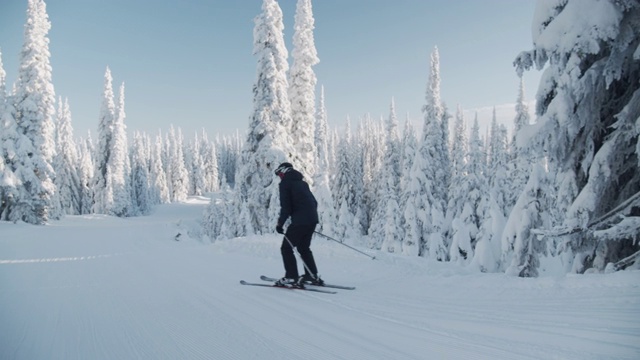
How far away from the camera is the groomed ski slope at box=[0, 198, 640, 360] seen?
356 centimetres

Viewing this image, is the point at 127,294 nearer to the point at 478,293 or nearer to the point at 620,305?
the point at 478,293

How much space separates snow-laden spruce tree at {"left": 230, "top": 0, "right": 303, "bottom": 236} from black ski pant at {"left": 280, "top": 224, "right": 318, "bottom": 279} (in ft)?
50.4

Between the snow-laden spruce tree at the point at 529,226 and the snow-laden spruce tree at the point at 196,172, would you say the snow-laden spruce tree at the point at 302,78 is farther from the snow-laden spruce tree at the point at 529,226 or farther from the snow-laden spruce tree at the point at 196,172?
the snow-laden spruce tree at the point at 196,172

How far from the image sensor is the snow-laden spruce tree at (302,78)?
84.8ft

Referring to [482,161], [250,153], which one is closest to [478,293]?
[250,153]

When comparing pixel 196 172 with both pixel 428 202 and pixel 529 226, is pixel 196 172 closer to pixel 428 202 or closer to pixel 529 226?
pixel 428 202

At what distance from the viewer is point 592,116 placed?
6219 mm

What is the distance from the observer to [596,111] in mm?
6176

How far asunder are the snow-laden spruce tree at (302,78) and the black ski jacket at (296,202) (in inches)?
747

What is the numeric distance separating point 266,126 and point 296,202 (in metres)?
16.2

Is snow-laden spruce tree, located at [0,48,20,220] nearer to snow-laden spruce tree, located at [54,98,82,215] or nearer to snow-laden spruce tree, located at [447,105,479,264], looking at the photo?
snow-laden spruce tree, located at [54,98,82,215]

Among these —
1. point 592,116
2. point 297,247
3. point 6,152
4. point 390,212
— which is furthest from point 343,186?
point 592,116

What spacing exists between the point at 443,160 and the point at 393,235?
25.8 ft

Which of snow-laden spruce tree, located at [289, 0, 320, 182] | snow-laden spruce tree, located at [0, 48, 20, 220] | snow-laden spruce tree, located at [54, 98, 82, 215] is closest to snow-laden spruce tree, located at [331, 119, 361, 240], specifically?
snow-laden spruce tree, located at [289, 0, 320, 182]
